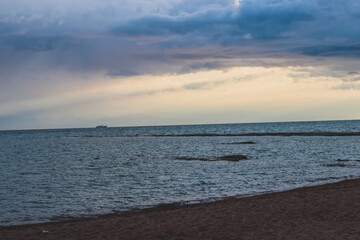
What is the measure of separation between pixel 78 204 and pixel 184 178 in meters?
10.3

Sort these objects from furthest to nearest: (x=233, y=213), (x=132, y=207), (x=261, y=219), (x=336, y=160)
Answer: (x=336, y=160), (x=132, y=207), (x=233, y=213), (x=261, y=219)

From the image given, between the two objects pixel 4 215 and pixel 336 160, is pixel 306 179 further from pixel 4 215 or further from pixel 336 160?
pixel 4 215

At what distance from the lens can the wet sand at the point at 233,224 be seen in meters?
11.6

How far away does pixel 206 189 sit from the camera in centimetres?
2270

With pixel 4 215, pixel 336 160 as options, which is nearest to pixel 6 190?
pixel 4 215

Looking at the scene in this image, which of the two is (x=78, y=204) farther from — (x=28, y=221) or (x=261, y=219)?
(x=261, y=219)

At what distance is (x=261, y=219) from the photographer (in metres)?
13.4

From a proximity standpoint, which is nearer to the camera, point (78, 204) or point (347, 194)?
point (347, 194)

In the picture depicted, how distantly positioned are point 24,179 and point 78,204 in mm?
12517

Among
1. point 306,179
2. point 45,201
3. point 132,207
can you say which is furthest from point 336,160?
point 45,201

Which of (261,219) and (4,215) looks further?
(4,215)

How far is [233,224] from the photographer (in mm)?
12859

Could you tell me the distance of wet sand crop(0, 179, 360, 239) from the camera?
11570 millimetres

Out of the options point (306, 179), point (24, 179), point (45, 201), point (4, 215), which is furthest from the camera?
point (24, 179)
